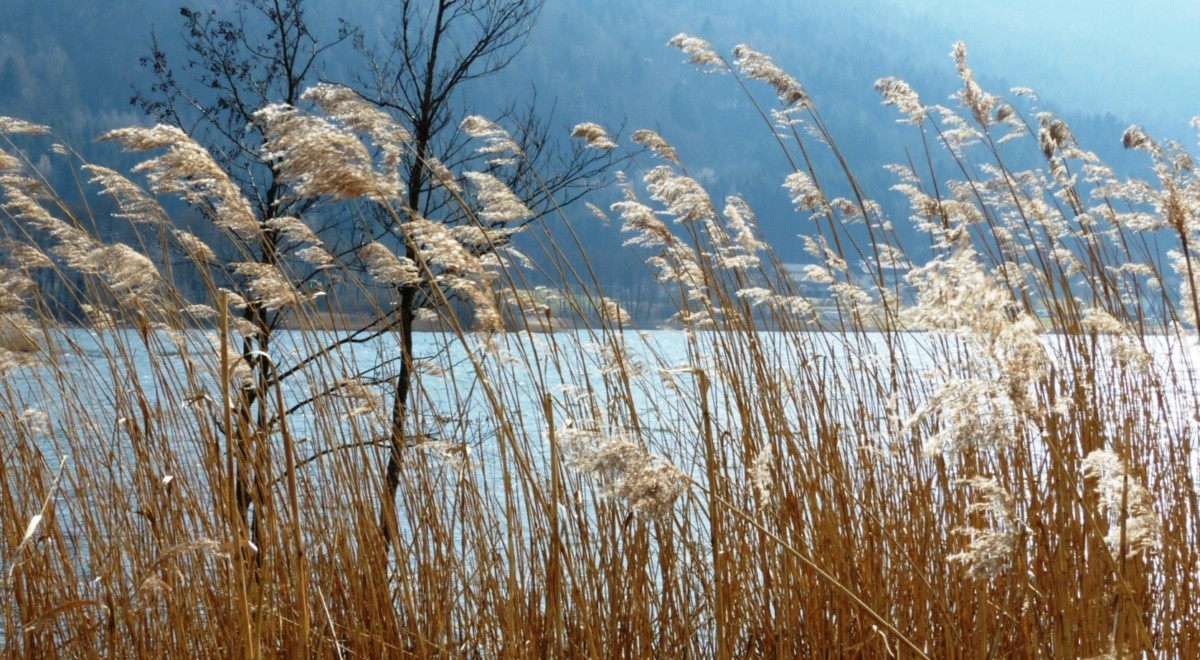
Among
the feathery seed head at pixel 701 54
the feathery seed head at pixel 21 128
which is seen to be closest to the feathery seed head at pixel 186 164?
the feathery seed head at pixel 21 128

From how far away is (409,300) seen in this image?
4.39 m

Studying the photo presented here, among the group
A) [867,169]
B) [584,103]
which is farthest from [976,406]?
[584,103]

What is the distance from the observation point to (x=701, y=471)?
6.84 ft

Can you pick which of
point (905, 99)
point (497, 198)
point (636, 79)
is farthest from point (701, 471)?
point (636, 79)

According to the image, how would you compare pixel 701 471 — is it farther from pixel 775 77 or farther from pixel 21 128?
Answer: pixel 21 128

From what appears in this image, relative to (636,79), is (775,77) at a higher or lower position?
lower

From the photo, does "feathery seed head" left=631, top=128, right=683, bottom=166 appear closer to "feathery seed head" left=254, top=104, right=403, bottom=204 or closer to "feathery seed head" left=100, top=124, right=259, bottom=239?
"feathery seed head" left=100, top=124, right=259, bottom=239

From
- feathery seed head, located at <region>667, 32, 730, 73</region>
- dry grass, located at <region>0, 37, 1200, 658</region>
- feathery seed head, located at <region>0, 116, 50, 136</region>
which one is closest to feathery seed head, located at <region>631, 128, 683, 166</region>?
dry grass, located at <region>0, 37, 1200, 658</region>

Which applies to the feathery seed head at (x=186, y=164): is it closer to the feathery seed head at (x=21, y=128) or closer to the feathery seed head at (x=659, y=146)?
the feathery seed head at (x=21, y=128)

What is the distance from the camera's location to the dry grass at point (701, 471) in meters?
1.21

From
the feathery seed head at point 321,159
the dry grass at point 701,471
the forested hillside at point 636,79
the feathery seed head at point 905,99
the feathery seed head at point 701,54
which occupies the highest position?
the forested hillside at point 636,79

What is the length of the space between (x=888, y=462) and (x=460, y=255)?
107 centimetres

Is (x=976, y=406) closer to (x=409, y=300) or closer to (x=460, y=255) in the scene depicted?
(x=460, y=255)

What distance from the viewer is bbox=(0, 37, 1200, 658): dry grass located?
3.97ft
